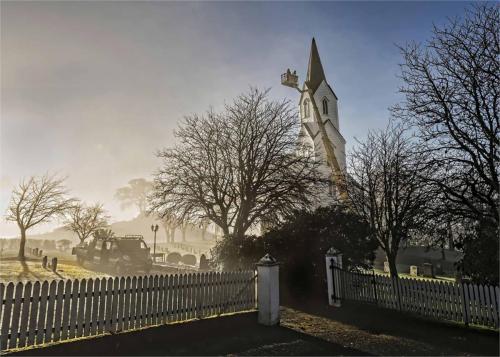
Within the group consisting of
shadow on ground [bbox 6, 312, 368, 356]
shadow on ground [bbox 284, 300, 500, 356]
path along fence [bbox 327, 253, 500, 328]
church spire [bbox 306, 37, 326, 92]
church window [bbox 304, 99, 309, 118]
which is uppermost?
church spire [bbox 306, 37, 326, 92]

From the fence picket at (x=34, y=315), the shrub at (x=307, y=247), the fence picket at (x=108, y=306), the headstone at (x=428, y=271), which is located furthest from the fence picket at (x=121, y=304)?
the headstone at (x=428, y=271)

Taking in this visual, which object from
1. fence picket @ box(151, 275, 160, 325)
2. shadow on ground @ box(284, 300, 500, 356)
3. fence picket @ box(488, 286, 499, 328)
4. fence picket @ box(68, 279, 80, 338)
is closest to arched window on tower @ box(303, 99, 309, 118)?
shadow on ground @ box(284, 300, 500, 356)

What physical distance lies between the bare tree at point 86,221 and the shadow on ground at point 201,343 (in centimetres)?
3810

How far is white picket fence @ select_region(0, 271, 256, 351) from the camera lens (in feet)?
19.3

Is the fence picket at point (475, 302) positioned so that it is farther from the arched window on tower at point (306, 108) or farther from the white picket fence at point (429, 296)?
the arched window on tower at point (306, 108)

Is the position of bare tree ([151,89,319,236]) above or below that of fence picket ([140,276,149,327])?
above

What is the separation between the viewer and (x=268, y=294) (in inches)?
328

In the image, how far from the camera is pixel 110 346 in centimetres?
627

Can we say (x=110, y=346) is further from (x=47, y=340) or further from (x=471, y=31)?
(x=471, y=31)

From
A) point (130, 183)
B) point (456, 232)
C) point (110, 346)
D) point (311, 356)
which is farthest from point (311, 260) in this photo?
point (130, 183)

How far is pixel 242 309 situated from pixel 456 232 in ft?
26.6

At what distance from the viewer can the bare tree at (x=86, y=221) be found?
1633 inches

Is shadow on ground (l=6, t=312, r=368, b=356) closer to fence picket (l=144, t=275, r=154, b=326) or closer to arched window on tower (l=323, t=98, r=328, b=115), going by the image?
fence picket (l=144, t=275, r=154, b=326)

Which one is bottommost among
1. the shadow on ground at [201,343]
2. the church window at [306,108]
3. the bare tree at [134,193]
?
the shadow on ground at [201,343]
